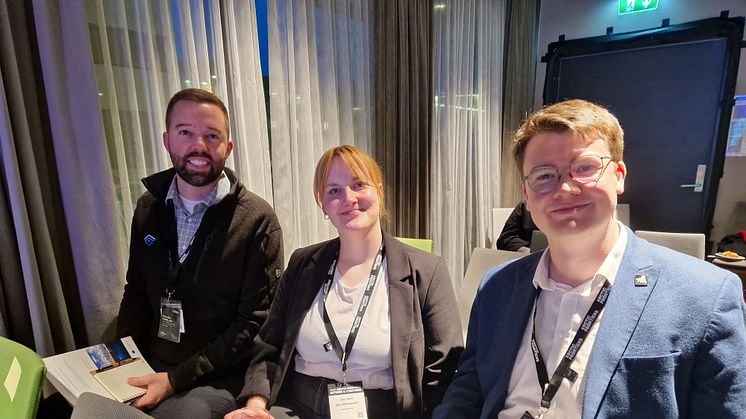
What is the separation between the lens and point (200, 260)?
5.07 ft

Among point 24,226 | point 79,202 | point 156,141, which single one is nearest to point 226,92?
point 156,141

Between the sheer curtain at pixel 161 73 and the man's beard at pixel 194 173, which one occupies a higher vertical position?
the sheer curtain at pixel 161 73

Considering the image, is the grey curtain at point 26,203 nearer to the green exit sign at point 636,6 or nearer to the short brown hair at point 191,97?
the short brown hair at point 191,97

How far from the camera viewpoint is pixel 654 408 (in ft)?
2.72

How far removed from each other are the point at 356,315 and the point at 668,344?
2.91 ft

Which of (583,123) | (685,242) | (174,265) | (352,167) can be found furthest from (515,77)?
(174,265)

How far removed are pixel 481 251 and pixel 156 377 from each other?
1545mm

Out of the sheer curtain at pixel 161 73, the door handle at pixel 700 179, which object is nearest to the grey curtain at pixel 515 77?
the door handle at pixel 700 179

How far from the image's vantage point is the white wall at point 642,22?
150 inches

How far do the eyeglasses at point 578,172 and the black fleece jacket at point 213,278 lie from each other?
1.08 meters

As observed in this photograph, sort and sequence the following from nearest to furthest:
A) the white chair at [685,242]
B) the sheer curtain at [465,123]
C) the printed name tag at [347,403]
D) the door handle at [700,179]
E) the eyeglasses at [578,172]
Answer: the eyeglasses at [578,172], the printed name tag at [347,403], the white chair at [685,242], the sheer curtain at [465,123], the door handle at [700,179]

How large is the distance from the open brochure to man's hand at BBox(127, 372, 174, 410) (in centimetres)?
2

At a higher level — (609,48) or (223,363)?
(609,48)

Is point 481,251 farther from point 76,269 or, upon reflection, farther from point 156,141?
point 76,269
